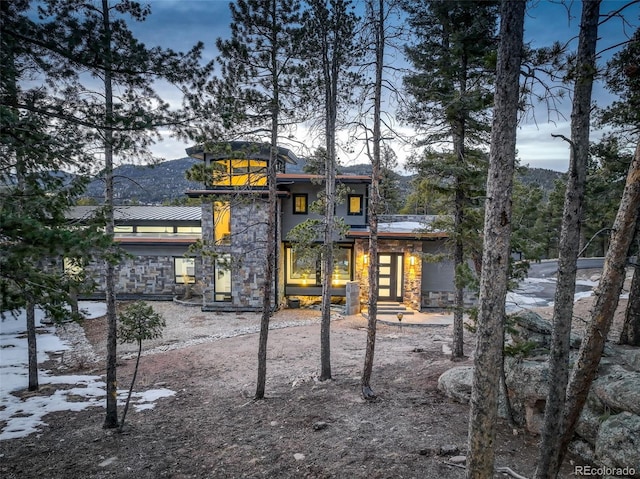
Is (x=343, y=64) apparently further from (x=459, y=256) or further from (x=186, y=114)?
(x=459, y=256)

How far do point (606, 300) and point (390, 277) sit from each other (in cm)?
1282

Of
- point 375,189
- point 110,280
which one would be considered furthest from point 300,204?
point 110,280

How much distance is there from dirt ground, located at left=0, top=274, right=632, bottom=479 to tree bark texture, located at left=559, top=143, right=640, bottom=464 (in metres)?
1.23

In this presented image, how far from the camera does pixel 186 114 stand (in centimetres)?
569

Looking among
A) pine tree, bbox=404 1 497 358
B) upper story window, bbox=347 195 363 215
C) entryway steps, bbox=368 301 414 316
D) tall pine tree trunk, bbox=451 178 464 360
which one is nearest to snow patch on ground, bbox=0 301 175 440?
tall pine tree trunk, bbox=451 178 464 360

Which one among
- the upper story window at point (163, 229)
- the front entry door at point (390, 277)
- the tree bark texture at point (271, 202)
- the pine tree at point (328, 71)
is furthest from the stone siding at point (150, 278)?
the pine tree at point (328, 71)

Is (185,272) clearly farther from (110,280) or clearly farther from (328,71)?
(328,71)

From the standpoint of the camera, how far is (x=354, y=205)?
18.1 meters

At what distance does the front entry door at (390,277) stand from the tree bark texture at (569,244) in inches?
498

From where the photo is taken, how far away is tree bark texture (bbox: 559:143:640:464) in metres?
4.34

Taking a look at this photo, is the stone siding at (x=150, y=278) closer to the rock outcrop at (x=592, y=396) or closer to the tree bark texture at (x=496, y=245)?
the rock outcrop at (x=592, y=396)

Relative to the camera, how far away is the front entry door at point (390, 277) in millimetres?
17203

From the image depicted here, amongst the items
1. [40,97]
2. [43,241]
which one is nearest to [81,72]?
[40,97]

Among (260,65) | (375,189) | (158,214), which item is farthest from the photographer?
(158,214)
